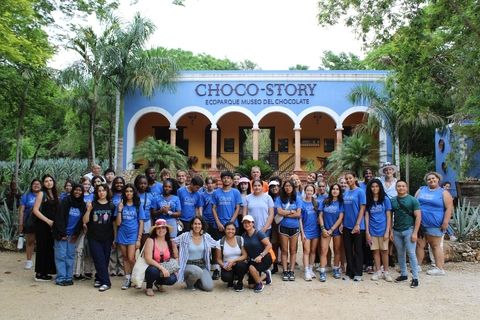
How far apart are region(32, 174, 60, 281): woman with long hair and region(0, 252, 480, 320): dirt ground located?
0.23 m

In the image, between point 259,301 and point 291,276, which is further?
point 291,276

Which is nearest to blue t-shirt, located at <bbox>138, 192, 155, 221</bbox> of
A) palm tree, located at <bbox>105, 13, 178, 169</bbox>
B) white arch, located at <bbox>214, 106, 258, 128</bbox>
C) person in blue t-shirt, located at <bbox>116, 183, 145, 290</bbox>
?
person in blue t-shirt, located at <bbox>116, 183, 145, 290</bbox>

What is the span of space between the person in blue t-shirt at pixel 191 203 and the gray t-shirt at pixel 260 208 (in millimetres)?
798

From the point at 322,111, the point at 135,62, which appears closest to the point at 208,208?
the point at 135,62

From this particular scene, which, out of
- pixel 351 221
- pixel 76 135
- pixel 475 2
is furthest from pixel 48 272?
pixel 76 135

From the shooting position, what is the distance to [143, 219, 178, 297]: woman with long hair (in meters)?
5.33

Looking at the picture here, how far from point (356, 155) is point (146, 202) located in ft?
33.0

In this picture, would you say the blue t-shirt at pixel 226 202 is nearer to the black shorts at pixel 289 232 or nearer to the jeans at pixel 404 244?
the black shorts at pixel 289 232

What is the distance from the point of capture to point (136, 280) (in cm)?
532

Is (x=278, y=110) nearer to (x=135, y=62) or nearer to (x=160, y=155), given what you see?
(x=160, y=155)

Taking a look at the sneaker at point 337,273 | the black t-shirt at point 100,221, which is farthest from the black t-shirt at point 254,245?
the black t-shirt at point 100,221

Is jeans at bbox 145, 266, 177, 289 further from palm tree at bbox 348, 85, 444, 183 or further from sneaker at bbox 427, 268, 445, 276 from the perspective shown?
palm tree at bbox 348, 85, 444, 183

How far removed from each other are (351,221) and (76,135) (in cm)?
2213

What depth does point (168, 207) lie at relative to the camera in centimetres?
618
